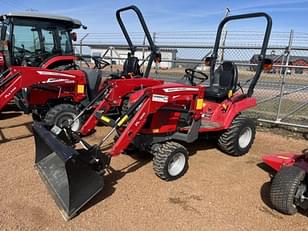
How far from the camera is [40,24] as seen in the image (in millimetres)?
6797

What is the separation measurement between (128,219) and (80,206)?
1.61 ft

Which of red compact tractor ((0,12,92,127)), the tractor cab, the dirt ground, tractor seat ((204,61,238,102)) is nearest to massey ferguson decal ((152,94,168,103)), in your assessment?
the dirt ground

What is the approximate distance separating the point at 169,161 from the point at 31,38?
4749mm

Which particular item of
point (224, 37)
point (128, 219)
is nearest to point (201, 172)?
point (128, 219)

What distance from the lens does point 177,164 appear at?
402 centimetres

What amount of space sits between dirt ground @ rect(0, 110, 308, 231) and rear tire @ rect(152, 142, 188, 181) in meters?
0.10

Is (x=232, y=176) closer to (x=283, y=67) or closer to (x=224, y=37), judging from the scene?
(x=283, y=67)

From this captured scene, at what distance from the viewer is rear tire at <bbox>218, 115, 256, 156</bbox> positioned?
473cm

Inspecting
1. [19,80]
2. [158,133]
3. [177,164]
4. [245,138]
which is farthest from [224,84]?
[19,80]

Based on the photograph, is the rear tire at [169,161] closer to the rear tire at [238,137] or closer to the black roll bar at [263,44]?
the rear tire at [238,137]

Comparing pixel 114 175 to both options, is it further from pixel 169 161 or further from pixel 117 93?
pixel 117 93

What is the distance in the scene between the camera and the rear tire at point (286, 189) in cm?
308

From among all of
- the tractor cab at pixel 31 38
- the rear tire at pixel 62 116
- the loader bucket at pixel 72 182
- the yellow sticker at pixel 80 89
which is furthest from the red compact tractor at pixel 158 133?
the tractor cab at pixel 31 38

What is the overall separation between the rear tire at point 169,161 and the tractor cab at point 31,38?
398cm
